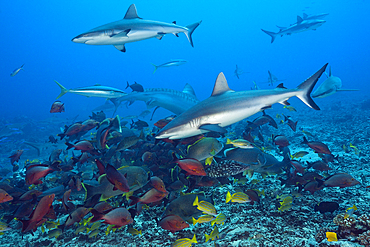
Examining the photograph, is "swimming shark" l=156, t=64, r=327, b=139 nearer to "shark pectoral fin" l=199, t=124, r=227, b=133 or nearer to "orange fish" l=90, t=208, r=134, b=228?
"shark pectoral fin" l=199, t=124, r=227, b=133

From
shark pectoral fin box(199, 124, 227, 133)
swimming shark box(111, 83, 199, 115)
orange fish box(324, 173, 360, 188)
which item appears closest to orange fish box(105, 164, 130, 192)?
shark pectoral fin box(199, 124, 227, 133)

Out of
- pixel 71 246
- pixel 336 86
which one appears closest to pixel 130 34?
pixel 71 246

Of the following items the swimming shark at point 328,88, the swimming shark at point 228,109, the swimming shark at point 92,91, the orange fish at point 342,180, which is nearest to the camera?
the orange fish at point 342,180

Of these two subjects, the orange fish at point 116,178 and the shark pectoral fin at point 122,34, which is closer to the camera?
the orange fish at point 116,178

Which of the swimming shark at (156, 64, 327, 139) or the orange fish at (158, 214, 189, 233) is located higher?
the swimming shark at (156, 64, 327, 139)

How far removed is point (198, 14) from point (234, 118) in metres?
188

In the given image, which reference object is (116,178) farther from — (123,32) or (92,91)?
(92,91)

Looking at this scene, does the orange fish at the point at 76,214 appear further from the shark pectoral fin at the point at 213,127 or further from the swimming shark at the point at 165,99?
the swimming shark at the point at 165,99

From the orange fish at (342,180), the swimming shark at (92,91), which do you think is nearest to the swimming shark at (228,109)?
the orange fish at (342,180)

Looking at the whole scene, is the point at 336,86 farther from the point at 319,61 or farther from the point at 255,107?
the point at 319,61

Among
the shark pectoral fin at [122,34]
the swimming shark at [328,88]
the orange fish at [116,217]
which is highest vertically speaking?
the shark pectoral fin at [122,34]

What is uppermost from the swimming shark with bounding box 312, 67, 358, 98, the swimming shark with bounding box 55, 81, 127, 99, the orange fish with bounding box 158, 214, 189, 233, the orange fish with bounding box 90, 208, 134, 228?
the swimming shark with bounding box 55, 81, 127, 99

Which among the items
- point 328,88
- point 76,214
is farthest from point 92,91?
point 328,88

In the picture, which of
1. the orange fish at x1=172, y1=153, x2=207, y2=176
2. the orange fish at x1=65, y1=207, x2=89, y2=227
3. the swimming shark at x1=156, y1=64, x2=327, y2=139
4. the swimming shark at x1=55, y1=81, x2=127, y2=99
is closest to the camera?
the orange fish at x1=172, y1=153, x2=207, y2=176
